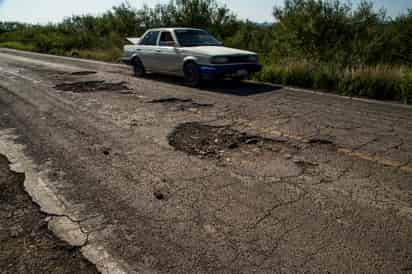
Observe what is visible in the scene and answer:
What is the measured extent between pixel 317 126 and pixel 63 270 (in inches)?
173

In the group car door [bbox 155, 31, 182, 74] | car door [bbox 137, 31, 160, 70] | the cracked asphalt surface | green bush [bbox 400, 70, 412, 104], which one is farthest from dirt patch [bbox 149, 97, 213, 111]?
green bush [bbox 400, 70, 412, 104]

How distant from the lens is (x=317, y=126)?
554 cm

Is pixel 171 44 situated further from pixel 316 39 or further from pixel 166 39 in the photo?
pixel 316 39

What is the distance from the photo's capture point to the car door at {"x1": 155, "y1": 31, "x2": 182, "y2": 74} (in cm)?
988

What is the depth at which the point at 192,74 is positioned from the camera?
31.1 ft

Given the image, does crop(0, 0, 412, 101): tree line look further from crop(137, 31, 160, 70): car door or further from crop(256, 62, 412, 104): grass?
crop(137, 31, 160, 70): car door

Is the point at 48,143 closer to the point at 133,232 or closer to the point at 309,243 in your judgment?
the point at 133,232

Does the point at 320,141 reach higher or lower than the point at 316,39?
lower

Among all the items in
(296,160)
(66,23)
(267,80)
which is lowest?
(296,160)

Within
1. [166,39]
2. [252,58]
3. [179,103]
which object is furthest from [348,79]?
[166,39]

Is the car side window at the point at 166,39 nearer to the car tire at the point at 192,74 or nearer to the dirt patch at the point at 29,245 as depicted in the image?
the car tire at the point at 192,74

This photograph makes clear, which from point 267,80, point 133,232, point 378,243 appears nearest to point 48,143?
point 133,232

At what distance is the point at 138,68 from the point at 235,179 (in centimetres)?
892

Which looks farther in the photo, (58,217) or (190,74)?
(190,74)
